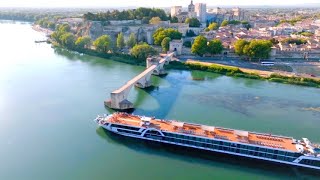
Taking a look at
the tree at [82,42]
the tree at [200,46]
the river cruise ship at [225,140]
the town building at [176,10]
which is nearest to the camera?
the river cruise ship at [225,140]

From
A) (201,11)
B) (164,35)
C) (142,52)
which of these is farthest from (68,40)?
(201,11)

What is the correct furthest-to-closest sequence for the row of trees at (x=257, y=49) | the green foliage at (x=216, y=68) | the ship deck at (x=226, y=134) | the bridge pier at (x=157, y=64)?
the row of trees at (x=257, y=49) → the green foliage at (x=216, y=68) → the bridge pier at (x=157, y=64) → the ship deck at (x=226, y=134)

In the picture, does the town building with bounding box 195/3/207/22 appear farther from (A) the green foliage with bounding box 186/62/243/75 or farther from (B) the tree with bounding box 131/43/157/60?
(A) the green foliage with bounding box 186/62/243/75

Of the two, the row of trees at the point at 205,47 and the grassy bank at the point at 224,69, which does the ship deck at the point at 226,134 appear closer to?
the grassy bank at the point at 224,69

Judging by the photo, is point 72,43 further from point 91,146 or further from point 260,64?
point 91,146

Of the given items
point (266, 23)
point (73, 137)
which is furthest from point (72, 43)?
point (266, 23)

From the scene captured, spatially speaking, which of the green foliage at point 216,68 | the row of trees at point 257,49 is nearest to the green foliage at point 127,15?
the green foliage at point 216,68

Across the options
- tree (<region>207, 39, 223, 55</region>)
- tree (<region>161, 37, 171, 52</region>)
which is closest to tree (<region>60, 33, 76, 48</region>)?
tree (<region>161, 37, 171, 52</region>)
